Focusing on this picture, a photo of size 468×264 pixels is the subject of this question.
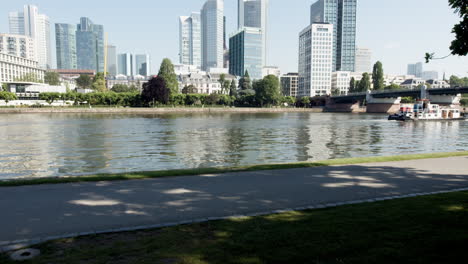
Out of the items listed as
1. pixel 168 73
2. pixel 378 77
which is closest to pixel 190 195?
pixel 168 73

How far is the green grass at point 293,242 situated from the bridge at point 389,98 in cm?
10937

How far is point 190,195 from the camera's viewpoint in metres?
9.66

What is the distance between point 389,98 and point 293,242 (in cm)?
15467

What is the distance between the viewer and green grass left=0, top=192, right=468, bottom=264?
5562mm

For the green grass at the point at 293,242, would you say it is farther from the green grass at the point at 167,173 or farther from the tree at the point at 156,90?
the tree at the point at 156,90

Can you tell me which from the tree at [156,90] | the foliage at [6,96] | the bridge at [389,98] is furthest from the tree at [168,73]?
the bridge at [389,98]

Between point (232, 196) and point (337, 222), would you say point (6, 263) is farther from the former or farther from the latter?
point (337, 222)

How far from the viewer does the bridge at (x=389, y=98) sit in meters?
110

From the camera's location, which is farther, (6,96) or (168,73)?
(168,73)

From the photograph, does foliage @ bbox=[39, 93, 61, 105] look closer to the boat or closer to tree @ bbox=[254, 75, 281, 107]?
tree @ bbox=[254, 75, 281, 107]

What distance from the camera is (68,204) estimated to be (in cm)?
859

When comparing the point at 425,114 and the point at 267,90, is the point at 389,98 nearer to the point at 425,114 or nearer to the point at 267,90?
the point at 267,90

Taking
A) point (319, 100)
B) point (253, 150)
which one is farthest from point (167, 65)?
point (253, 150)

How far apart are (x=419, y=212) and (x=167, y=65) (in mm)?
148292
